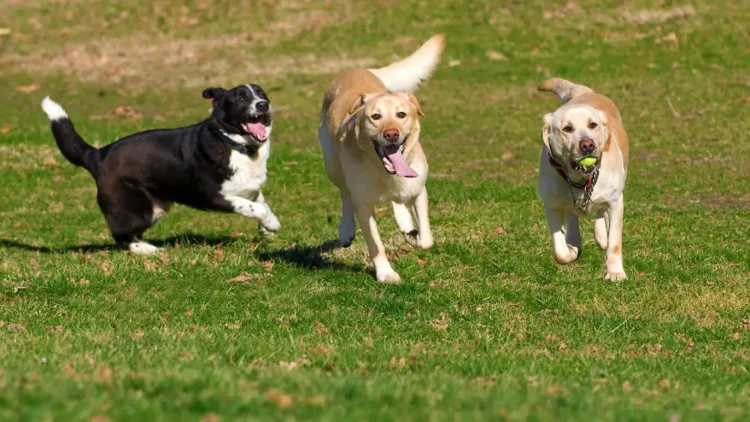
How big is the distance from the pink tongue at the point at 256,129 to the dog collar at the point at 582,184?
116 inches

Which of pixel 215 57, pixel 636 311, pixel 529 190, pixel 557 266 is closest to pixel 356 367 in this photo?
pixel 636 311

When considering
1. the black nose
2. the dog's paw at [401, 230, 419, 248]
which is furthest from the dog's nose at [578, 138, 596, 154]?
the black nose

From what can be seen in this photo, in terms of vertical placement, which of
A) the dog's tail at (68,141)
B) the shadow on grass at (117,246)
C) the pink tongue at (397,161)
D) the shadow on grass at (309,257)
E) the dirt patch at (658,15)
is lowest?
the dirt patch at (658,15)

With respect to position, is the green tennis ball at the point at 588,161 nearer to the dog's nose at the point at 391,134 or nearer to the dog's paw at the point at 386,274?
the dog's nose at the point at 391,134

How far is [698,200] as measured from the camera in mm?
12109

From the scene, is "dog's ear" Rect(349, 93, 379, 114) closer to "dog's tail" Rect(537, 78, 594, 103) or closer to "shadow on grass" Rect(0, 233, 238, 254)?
"dog's tail" Rect(537, 78, 594, 103)

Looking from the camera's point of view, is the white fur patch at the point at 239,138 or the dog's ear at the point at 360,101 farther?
the white fur patch at the point at 239,138

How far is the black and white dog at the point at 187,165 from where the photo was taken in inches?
402

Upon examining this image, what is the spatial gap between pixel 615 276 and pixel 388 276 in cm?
174

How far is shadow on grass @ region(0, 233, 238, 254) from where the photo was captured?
11.0m

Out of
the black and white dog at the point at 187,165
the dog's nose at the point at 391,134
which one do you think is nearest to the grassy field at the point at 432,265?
the black and white dog at the point at 187,165

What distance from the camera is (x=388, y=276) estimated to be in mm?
8844

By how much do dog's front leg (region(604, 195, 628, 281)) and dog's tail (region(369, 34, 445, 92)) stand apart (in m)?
2.48

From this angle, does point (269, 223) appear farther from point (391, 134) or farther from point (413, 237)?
point (391, 134)
